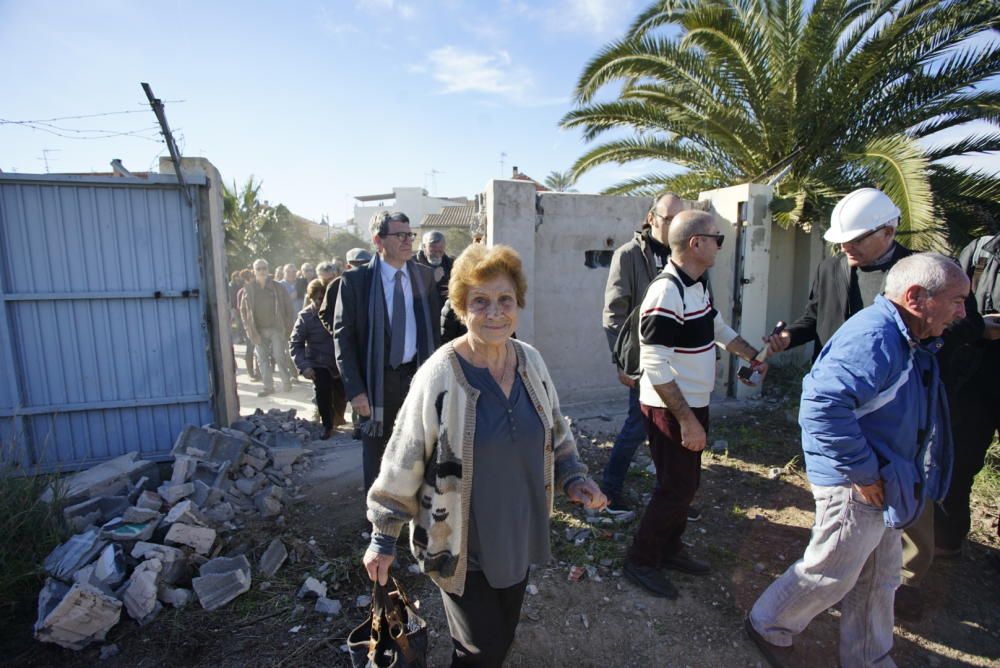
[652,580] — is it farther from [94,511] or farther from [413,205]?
[413,205]

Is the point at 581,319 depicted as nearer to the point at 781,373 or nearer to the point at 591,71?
the point at 781,373

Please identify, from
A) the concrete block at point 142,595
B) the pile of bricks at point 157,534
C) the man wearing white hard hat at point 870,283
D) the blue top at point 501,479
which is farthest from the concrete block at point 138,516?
the man wearing white hard hat at point 870,283

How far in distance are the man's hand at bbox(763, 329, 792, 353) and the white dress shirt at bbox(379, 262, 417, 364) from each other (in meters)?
2.16

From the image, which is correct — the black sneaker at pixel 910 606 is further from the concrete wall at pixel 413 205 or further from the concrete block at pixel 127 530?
the concrete wall at pixel 413 205

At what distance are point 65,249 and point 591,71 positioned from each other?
7137 millimetres

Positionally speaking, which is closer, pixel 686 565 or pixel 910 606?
pixel 910 606

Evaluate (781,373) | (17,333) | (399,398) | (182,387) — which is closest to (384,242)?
(399,398)

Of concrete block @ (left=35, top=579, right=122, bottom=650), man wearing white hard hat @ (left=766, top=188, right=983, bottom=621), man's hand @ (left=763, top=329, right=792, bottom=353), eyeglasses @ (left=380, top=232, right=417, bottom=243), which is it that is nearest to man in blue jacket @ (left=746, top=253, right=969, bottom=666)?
man wearing white hard hat @ (left=766, top=188, right=983, bottom=621)

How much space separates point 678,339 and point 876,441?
0.94m

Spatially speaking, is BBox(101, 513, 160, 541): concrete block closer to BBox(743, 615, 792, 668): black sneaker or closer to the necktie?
the necktie

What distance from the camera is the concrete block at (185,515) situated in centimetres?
340

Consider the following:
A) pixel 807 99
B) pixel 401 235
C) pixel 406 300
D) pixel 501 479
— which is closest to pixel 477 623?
pixel 501 479

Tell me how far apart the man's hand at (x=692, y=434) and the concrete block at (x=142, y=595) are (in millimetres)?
2918

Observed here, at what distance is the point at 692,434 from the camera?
2662mm
